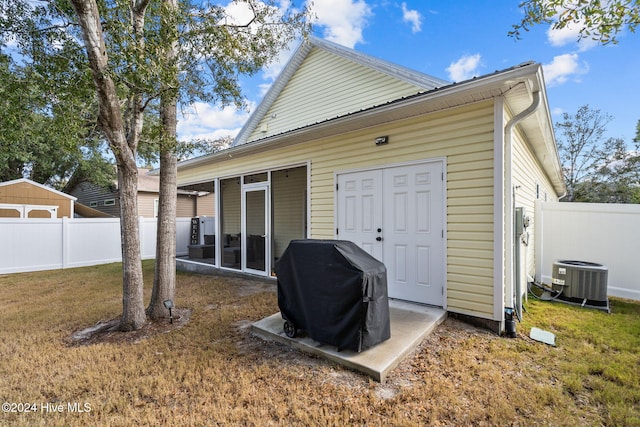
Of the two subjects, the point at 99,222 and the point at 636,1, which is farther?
the point at 99,222

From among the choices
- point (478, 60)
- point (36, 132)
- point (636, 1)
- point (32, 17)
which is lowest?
point (36, 132)

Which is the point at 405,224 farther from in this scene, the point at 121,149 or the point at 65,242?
the point at 65,242

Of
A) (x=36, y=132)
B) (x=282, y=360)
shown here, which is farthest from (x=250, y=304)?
(x=36, y=132)

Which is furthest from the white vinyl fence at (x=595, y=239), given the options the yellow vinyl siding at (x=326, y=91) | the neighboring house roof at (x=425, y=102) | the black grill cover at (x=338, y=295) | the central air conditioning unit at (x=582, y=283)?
the black grill cover at (x=338, y=295)

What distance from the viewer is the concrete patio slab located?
8.76 feet

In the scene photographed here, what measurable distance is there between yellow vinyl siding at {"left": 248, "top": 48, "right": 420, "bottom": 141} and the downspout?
3382mm

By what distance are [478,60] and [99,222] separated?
12187 millimetres

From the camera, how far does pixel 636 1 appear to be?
2771 mm

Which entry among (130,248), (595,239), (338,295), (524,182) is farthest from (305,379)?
(595,239)

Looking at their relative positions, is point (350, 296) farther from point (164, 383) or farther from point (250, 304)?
point (250, 304)

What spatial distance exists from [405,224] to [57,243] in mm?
10407

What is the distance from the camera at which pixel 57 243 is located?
8.87m

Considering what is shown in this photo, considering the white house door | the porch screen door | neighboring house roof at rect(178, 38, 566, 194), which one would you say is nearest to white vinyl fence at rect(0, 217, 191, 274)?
neighboring house roof at rect(178, 38, 566, 194)

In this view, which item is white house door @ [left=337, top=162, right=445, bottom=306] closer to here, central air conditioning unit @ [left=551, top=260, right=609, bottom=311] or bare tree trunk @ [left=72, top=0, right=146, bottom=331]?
central air conditioning unit @ [left=551, top=260, right=609, bottom=311]
